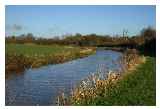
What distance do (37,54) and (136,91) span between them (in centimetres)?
151

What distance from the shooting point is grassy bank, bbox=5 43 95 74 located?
6.91 metres

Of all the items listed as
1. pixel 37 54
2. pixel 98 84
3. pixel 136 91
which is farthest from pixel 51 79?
pixel 136 91

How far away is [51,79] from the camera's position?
6.95 metres

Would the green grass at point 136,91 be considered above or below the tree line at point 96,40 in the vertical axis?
below

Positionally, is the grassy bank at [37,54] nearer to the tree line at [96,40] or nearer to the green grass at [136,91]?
the tree line at [96,40]

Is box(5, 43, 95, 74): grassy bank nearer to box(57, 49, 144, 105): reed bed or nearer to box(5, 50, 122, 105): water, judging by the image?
box(5, 50, 122, 105): water

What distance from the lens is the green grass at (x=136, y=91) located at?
6754mm

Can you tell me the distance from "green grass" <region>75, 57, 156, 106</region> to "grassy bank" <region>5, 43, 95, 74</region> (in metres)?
0.68

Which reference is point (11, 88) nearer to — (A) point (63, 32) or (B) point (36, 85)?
(B) point (36, 85)

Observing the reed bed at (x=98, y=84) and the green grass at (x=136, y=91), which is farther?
the reed bed at (x=98, y=84)

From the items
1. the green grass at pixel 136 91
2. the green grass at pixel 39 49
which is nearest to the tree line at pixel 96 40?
the green grass at pixel 39 49

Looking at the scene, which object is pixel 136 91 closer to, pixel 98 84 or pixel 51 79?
pixel 98 84

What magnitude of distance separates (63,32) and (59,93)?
2.84 feet

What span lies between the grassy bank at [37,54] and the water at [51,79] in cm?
9
